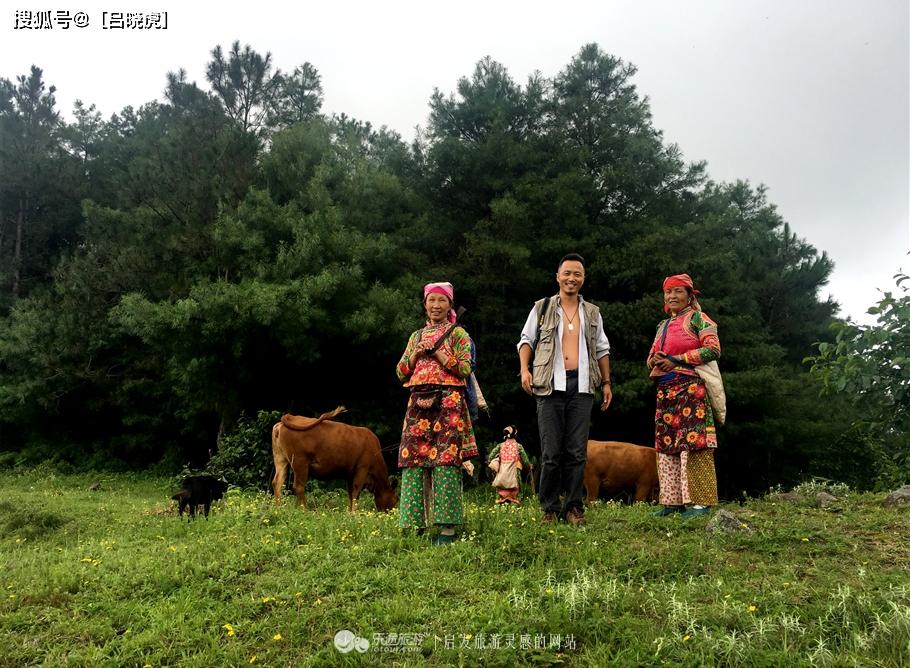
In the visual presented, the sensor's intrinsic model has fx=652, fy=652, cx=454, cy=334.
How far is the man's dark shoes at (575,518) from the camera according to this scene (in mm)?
5452

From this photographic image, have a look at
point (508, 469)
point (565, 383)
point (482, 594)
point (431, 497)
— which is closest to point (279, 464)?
point (431, 497)

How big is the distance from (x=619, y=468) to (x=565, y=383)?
4053 mm

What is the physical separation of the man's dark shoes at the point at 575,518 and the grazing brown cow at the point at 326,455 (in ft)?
9.48

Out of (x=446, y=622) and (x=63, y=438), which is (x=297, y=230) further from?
(x=446, y=622)

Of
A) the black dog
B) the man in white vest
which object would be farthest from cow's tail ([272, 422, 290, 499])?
the man in white vest

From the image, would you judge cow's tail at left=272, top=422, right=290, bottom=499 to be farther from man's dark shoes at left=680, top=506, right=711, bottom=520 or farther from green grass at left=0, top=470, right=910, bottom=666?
man's dark shoes at left=680, top=506, right=711, bottom=520

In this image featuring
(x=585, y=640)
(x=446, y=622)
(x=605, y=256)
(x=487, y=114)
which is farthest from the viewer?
(x=487, y=114)

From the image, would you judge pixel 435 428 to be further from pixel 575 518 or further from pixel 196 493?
pixel 196 493

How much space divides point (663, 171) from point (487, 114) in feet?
17.1

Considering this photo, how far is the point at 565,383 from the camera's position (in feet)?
17.8

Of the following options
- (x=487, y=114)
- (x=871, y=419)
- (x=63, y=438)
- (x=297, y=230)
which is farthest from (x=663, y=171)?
(x=63, y=438)

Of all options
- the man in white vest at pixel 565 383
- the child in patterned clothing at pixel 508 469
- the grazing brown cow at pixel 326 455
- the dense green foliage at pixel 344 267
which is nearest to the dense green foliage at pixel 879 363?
the man in white vest at pixel 565 383

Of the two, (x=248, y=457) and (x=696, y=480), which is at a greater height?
(x=696, y=480)

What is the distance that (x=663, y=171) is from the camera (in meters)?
18.4
